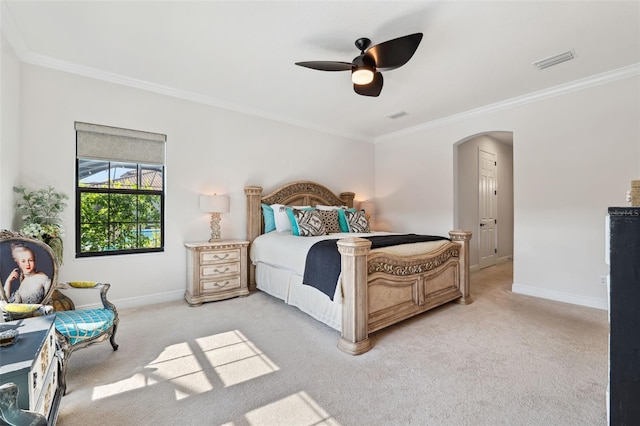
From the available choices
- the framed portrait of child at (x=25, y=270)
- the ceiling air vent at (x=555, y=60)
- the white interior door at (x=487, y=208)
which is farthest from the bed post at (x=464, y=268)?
the framed portrait of child at (x=25, y=270)

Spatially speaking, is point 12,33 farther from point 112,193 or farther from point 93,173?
point 112,193

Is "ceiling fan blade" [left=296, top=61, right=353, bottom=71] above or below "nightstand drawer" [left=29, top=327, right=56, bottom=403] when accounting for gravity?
above

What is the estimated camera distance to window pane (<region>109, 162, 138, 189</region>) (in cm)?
331

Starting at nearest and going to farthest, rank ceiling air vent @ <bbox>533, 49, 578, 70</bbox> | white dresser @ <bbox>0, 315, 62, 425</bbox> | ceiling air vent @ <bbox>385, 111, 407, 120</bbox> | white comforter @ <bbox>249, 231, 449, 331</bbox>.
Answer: white dresser @ <bbox>0, 315, 62, 425</bbox> < white comforter @ <bbox>249, 231, 449, 331</bbox> < ceiling air vent @ <bbox>533, 49, 578, 70</bbox> < ceiling air vent @ <bbox>385, 111, 407, 120</bbox>

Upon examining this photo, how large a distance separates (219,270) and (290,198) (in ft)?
5.10

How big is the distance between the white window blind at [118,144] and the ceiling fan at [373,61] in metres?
2.19

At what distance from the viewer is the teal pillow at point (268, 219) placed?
4.15 metres

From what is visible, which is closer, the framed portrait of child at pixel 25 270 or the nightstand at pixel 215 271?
the framed portrait of child at pixel 25 270

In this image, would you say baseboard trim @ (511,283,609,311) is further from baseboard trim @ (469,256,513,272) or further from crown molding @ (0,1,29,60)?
crown molding @ (0,1,29,60)

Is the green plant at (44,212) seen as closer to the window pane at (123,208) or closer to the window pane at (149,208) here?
the window pane at (123,208)

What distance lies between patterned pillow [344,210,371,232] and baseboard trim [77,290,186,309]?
2.44 m

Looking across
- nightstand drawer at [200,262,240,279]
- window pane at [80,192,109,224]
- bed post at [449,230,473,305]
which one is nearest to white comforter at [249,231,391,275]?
nightstand drawer at [200,262,240,279]

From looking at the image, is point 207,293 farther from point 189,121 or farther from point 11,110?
point 11,110

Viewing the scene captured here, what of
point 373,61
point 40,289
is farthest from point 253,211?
point 373,61
